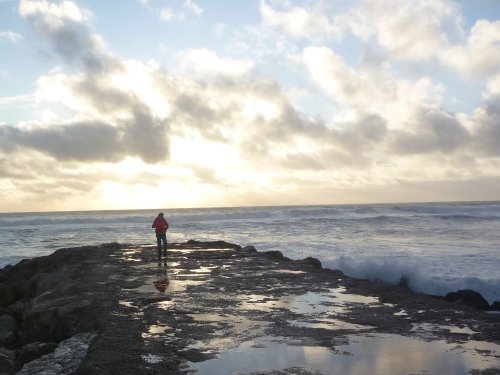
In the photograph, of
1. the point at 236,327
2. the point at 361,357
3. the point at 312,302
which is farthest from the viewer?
the point at 312,302

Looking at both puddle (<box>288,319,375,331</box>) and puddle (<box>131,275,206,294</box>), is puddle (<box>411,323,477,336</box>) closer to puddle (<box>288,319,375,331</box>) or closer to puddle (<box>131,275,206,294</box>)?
puddle (<box>288,319,375,331</box>)

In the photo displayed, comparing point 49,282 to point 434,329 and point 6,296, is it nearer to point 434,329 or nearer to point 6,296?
point 6,296

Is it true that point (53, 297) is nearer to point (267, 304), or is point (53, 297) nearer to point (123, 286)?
point (123, 286)

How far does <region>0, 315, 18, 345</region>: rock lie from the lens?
8977mm

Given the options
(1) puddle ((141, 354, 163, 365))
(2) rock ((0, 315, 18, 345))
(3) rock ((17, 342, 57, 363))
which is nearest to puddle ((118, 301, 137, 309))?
(2) rock ((0, 315, 18, 345))

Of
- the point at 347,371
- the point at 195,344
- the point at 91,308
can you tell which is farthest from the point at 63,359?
the point at 347,371

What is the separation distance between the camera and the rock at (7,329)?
898 centimetres

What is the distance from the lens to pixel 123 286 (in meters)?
12.6

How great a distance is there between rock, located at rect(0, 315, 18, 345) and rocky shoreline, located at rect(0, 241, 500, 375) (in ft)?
0.09

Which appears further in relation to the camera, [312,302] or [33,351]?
[312,302]

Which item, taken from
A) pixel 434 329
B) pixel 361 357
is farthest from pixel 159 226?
pixel 361 357

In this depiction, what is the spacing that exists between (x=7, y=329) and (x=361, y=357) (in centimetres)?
692

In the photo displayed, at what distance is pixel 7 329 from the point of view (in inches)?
371

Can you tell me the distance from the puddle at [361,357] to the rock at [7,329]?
470 centimetres
